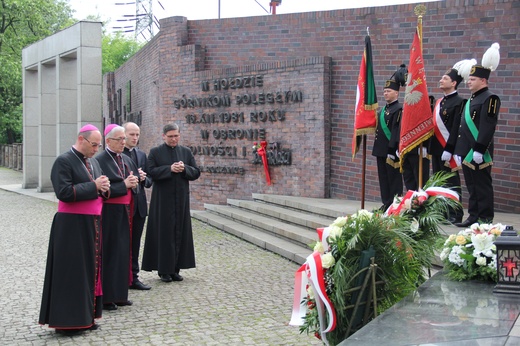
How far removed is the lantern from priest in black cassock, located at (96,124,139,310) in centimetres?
378

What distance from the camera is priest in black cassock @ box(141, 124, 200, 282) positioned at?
7.96 meters

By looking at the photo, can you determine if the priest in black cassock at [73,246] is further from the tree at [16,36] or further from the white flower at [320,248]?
the tree at [16,36]

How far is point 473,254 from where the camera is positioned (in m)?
4.55

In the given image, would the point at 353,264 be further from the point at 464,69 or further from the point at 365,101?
the point at 365,101

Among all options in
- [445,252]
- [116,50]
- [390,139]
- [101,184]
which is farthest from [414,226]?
[116,50]

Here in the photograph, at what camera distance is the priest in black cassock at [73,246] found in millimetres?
5773

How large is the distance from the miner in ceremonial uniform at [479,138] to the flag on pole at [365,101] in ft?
5.22

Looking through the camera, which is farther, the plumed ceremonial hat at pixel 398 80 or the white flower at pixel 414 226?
the plumed ceremonial hat at pixel 398 80

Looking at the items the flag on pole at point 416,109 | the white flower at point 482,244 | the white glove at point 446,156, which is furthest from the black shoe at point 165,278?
the white flower at point 482,244

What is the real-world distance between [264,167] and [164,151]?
542 cm

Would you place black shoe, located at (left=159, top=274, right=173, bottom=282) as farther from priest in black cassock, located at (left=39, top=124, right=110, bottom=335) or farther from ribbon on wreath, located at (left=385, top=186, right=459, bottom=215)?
ribbon on wreath, located at (left=385, top=186, right=459, bottom=215)

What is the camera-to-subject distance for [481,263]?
4504 mm

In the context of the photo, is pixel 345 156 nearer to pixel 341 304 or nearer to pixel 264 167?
pixel 264 167

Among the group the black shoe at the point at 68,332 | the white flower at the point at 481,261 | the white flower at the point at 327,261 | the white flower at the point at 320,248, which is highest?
the white flower at the point at 320,248
